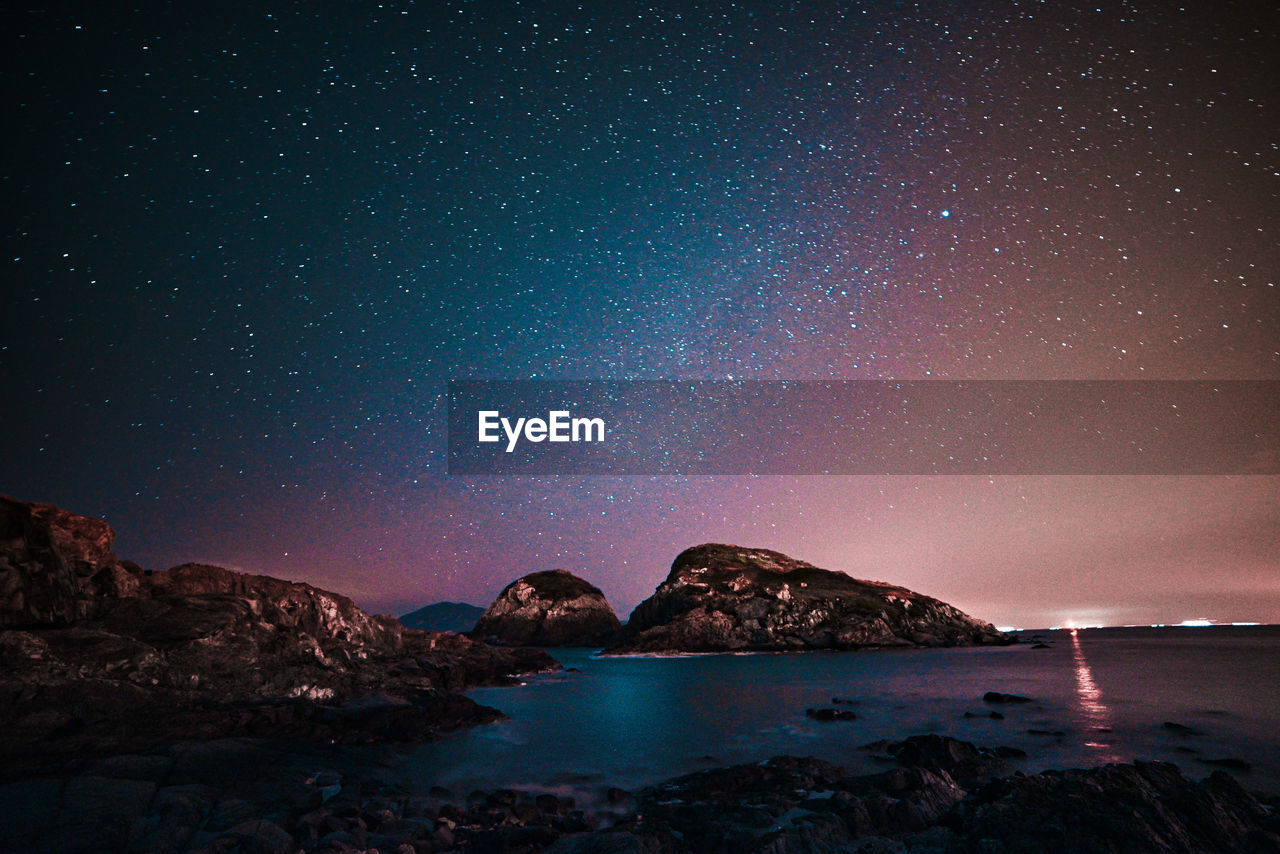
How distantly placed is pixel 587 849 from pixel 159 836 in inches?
349

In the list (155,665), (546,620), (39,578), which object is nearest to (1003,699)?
(155,665)

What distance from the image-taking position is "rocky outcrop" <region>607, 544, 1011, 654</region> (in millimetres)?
111688

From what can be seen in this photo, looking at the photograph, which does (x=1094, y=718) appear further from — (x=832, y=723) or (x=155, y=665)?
(x=155, y=665)

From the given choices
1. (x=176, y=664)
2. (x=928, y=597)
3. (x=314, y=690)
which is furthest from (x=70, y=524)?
(x=928, y=597)

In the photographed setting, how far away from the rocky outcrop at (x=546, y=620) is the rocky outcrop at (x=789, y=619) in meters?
16.4

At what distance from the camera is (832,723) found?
3097 cm

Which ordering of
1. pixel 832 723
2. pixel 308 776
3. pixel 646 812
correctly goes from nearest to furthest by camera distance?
pixel 646 812 → pixel 308 776 → pixel 832 723

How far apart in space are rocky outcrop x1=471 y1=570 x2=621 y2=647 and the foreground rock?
114896mm

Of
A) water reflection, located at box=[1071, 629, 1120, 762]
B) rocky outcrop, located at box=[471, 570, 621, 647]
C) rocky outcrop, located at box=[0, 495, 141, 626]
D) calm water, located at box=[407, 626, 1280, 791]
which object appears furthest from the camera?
rocky outcrop, located at box=[471, 570, 621, 647]

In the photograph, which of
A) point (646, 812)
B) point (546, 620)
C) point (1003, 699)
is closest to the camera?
point (646, 812)

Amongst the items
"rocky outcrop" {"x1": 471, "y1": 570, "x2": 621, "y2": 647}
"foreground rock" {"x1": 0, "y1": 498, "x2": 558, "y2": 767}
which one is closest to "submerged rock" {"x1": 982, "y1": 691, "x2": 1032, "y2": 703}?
"foreground rock" {"x1": 0, "y1": 498, "x2": 558, "y2": 767}

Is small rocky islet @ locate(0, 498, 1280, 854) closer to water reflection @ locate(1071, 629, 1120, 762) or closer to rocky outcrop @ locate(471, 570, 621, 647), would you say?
water reflection @ locate(1071, 629, 1120, 762)

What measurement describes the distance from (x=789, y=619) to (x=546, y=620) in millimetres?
64655

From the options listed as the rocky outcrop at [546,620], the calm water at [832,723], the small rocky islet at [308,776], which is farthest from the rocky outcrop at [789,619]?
the small rocky islet at [308,776]
